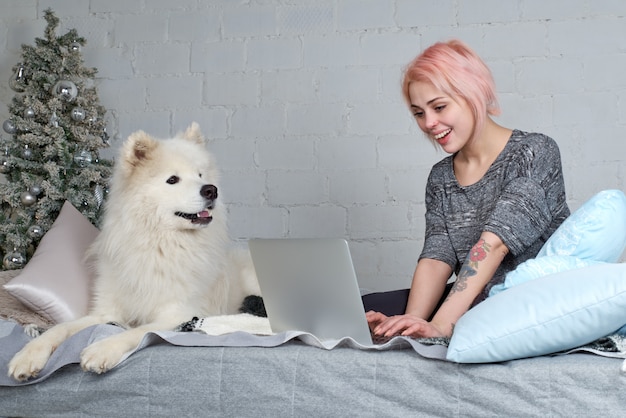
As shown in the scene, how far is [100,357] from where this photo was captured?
1701 mm

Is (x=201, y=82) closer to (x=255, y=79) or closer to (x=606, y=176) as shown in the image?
(x=255, y=79)

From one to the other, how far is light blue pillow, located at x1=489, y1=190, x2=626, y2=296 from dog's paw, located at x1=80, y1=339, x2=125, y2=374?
0.94 meters

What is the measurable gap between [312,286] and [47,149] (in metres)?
1.98

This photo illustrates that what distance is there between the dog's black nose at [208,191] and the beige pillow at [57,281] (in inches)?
23.4

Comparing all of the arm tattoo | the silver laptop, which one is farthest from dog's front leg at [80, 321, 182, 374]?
the arm tattoo

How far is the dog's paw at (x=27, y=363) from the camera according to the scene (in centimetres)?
175

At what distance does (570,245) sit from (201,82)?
7.83 ft

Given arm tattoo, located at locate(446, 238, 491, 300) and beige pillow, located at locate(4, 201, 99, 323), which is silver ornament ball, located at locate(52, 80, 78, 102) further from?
arm tattoo, located at locate(446, 238, 491, 300)

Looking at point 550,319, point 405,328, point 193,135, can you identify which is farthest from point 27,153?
point 550,319

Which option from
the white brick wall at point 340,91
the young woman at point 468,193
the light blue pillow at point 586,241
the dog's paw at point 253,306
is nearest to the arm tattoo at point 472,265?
the young woman at point 468,193

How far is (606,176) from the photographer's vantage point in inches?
129

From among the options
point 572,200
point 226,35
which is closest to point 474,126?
point 572,200

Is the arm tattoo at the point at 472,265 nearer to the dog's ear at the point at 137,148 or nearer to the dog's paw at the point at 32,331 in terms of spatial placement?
the dog's ear at the point at 137,148

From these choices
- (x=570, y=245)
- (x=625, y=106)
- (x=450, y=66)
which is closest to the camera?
(x=570, y=245)
